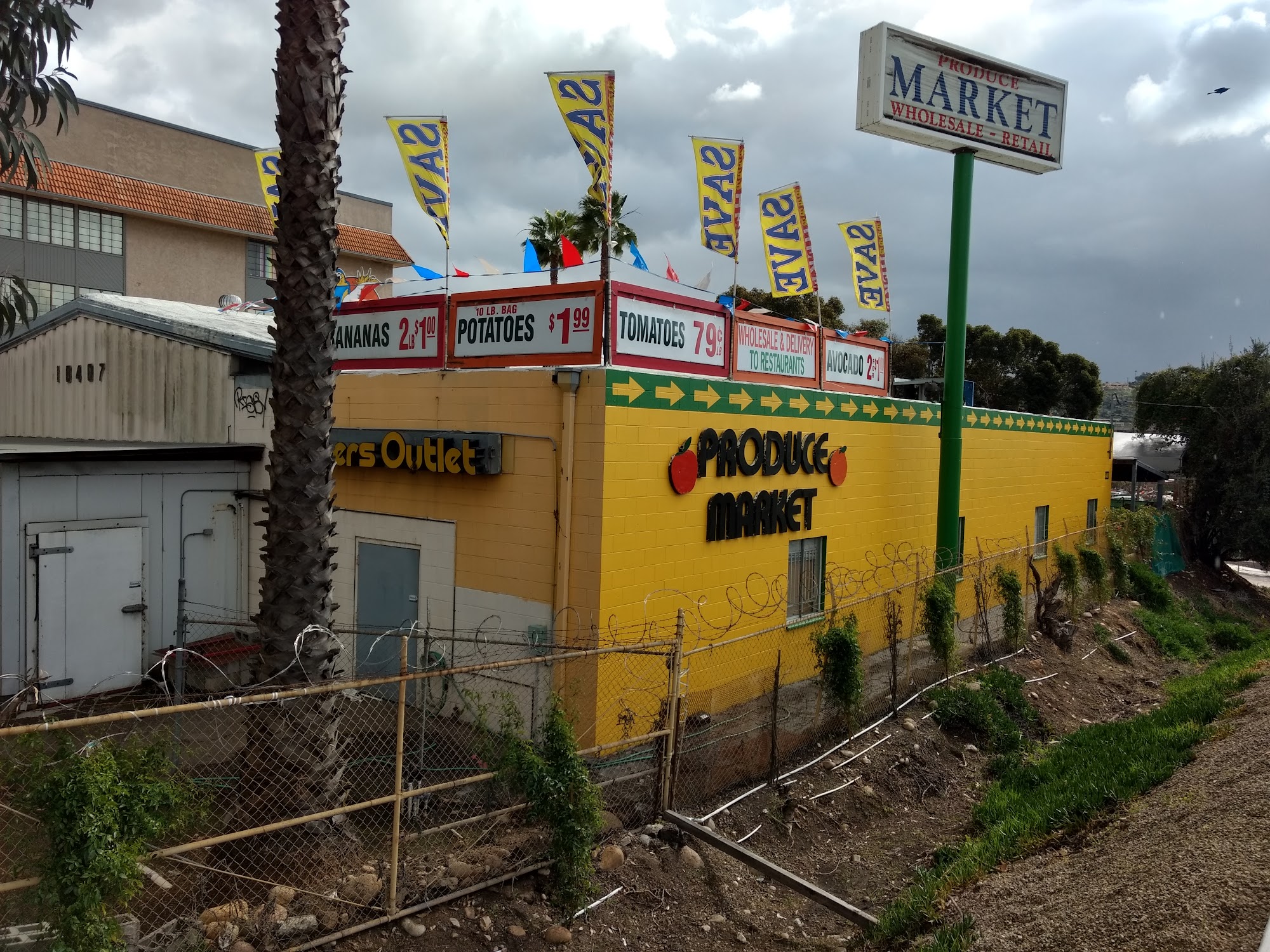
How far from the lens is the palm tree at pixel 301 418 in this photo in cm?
707

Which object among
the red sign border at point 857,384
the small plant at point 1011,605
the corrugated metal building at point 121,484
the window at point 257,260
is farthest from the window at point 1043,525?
the window at point 257,260

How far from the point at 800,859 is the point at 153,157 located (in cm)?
3977

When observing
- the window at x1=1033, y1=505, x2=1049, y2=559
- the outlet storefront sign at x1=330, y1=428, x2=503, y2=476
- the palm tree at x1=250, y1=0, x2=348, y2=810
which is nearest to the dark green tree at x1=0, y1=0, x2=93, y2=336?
the palm tree at x1=250, y1=0, x2=348, y2=810

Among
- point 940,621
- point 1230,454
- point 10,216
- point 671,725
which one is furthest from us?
point 10,216

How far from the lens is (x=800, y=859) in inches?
319

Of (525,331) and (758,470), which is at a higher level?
(525,331)

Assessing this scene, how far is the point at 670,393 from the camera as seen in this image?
1009 centimetres

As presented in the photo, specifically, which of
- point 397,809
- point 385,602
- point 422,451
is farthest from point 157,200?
point 397,809

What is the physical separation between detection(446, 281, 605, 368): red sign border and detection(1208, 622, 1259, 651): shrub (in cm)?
1694

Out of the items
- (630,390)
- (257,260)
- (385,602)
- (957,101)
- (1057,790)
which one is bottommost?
(1057,790)

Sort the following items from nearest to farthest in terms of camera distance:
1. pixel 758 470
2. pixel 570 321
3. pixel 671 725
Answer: pixel 671 725, pixel 570 321, pixel 758 470

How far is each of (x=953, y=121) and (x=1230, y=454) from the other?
17.4m

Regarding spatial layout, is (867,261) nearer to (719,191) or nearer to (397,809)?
(719,191)

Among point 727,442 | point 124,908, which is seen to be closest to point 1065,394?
point 727,442
